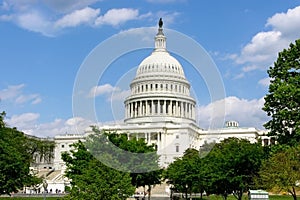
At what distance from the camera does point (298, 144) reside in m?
37.4

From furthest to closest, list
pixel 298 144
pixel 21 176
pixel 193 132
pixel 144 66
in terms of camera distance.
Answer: pixel 144 66 < pixel 193 132 < pixel 21 176 < pixel 298 144

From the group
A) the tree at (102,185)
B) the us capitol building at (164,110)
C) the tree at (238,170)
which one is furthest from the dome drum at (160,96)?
the tree at (102,185)

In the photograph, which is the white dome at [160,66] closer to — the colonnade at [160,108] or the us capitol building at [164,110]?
the us capitol building at [164,110]

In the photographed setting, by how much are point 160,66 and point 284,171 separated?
96.4 m

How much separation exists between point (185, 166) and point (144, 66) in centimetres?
8038

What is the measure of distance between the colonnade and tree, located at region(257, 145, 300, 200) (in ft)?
289

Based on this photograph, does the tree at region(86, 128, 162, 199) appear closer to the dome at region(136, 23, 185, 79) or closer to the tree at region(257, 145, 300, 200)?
the tree at region(257, 145, 300, 200)

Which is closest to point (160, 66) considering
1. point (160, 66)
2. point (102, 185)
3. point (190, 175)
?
point (160, 66)

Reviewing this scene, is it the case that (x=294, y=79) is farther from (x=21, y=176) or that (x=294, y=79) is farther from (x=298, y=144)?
(x=21, y=176)

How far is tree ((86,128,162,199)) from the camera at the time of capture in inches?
1644

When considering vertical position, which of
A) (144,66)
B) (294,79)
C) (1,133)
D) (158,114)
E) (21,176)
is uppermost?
(144,66)

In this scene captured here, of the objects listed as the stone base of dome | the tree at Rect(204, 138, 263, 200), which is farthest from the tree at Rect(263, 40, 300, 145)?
the stone base of dome

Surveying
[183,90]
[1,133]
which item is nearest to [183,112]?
[183,90]

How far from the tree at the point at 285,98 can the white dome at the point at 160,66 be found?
89.0 metres
